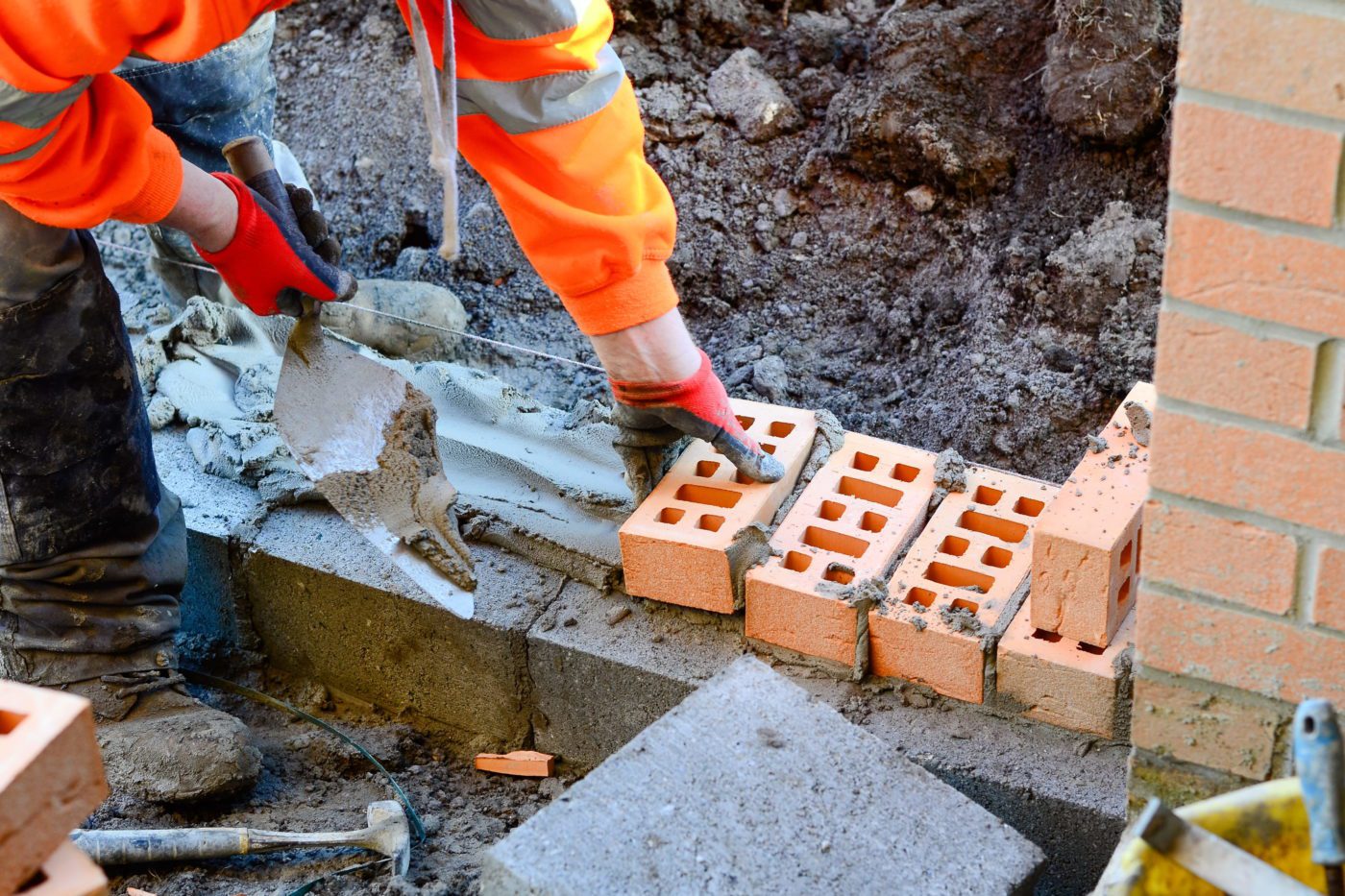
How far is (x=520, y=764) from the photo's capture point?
3154mm

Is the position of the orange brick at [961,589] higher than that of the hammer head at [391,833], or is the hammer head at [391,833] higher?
the orange brick at [961,589]

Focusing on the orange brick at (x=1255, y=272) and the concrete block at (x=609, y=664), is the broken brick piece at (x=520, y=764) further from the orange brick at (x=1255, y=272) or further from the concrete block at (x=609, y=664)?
the orange brick at (x=1255, y=272)

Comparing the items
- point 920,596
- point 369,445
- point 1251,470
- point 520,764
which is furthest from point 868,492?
point 1251,470

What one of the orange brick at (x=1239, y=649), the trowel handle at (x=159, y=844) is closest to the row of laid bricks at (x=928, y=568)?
the orange brick at (x=1239, y=649)

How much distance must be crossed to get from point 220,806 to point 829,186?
2461 millimetres

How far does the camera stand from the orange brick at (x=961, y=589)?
106 inches

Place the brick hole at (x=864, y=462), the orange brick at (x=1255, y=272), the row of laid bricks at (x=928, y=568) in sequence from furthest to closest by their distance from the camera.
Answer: the brick hole at (x=864, y=462) < the row of laid bricks at (x=928, y=568) < the orange brick at (x=1255, y=272)

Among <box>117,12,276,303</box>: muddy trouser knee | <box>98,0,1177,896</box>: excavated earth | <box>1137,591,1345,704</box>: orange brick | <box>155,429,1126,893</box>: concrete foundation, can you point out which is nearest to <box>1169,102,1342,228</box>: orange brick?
<box>1137,591,1345,704</box>: orange brick

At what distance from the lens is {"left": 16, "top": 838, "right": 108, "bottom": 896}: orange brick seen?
1.89 meters

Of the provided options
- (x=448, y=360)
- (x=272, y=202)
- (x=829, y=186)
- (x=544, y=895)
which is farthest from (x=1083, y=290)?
(x=544, y=895)

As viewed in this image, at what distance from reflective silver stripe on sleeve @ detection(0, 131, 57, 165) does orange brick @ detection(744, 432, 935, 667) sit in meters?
1.45

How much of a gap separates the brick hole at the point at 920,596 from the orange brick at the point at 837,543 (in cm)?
7

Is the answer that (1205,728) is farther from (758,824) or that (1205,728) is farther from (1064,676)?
(758,824)

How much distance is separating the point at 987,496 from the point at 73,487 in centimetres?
181
